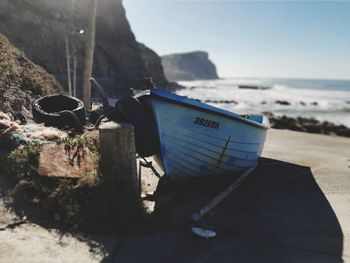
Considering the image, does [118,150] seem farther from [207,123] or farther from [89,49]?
[89,49]

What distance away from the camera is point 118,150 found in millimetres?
5781

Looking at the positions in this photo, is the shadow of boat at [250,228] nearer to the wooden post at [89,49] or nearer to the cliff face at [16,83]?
the cliff face at [16,83]

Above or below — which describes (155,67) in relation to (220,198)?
above

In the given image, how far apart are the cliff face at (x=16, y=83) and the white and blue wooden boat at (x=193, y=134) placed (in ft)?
15.1

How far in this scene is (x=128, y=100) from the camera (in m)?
6.99

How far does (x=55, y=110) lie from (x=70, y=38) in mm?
45291

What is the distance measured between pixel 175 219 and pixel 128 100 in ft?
8.43

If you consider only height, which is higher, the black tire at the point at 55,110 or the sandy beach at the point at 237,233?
the black tire at the point at 55,110

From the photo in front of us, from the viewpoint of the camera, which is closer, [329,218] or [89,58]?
[329,218]

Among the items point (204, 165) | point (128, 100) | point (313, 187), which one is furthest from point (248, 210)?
point (128, 100)

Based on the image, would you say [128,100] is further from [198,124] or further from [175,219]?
[175,219]

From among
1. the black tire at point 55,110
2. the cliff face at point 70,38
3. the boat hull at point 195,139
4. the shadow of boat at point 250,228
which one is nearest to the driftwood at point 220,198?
the shadow of boat at point 250,228

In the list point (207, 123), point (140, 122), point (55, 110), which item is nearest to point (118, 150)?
point (140, 122)

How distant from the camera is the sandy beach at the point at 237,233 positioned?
4797 mm
